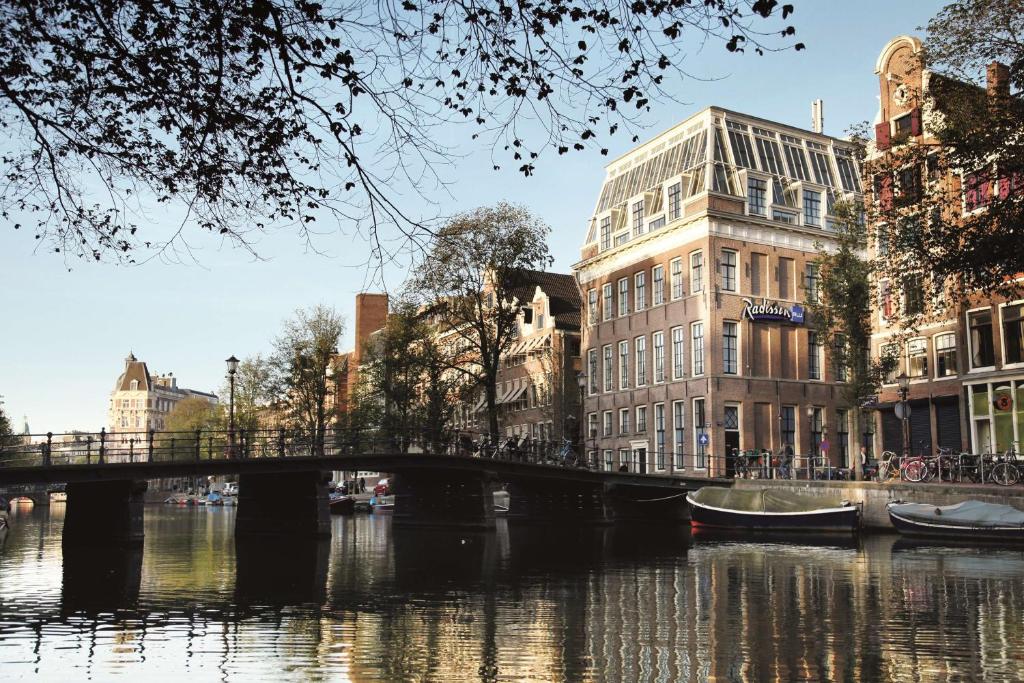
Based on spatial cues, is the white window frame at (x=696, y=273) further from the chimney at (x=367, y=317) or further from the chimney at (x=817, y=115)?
the chimney at (x=367, y=317)

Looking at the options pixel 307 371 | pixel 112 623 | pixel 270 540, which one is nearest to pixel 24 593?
pixel 112 623

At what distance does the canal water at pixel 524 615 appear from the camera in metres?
13.6

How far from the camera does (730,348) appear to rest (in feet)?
191

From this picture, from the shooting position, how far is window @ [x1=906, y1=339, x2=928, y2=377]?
47406 millimetres

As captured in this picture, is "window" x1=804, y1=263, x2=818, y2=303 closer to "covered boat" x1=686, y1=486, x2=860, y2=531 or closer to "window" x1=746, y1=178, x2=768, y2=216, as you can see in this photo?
"window" x1=746, y1=178, x2=768, y2=216

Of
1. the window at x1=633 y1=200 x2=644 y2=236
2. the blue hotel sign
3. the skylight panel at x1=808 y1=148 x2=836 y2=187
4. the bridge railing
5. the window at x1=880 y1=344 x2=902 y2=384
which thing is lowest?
the bridge railing

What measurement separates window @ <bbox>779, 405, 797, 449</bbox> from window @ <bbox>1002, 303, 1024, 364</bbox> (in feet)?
57.5

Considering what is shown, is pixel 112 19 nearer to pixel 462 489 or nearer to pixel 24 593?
pixel 24 593

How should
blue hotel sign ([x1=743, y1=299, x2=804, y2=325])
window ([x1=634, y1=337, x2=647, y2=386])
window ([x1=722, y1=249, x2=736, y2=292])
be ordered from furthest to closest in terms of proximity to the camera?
window ([x1=634, y1=337, x2=647, y2=386]) < window ([x1=722, y1=249, x2=736, y2=292]) < blue hotel sign ([x1=743, y1=299, x2=804, y2=325])

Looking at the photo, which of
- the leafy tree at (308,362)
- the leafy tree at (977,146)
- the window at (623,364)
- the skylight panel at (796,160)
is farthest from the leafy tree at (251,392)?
the leafy tree at (977,146)

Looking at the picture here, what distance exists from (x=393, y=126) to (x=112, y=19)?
2993 millimetres

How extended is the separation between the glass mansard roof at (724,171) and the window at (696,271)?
3.38m

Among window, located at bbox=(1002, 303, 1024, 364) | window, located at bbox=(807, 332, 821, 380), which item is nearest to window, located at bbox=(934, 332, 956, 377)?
window, located at bbox=(1002, 303, 1024, 364)

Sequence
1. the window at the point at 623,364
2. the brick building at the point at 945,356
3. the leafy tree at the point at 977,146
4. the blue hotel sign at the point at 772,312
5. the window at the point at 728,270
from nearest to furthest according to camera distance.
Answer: the leafy tree at the point at 977,146
the brick building at the point at 945,356
the blue hotel sign at the point at 772,312
the window at the point at 728,270
the window at the point at 623,364
